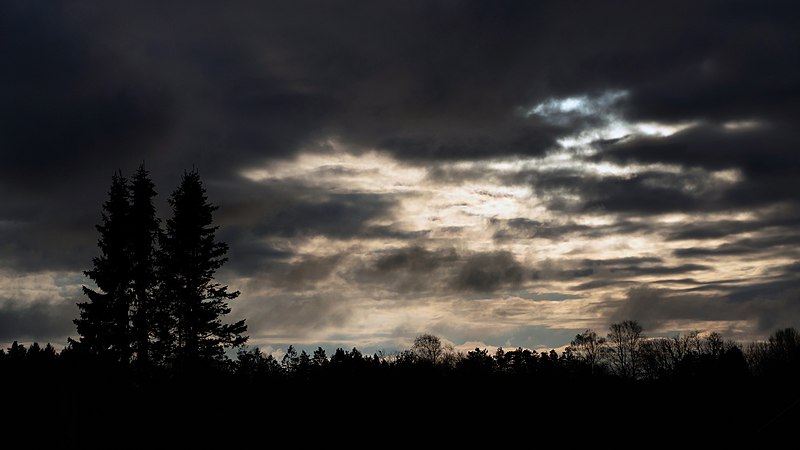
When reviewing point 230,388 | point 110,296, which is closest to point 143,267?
point 110,296

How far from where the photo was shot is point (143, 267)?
1693 inches

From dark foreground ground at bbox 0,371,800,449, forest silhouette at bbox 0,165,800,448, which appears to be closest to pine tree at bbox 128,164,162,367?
forest silhouette at bbox 0,165,800,448

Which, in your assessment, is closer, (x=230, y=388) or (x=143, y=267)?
(x=230, y=388)

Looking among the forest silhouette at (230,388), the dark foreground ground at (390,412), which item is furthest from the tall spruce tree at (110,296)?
the dark foreground ground at (390,412)

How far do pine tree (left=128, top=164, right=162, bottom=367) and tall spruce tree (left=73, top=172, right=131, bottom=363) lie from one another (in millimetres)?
466

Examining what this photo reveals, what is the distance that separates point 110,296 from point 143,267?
104 inches

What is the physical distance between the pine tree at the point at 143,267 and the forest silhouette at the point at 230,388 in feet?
0.26

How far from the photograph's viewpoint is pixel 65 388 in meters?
25.0

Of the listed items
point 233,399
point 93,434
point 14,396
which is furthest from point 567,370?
point 14,396

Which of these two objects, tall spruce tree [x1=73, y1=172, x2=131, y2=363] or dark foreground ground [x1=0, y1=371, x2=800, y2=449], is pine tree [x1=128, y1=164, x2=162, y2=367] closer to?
tall spruce tree [x1=73, y1=172, x2=131, y2=363]

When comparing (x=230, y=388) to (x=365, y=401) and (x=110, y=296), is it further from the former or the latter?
(x=110, y=296)

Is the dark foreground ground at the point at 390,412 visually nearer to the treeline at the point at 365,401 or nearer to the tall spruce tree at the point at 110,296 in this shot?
the treeline at the point at 365,401

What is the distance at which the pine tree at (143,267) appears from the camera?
41.7 meters

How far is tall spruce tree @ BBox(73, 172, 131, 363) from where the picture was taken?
41719 millimetres
